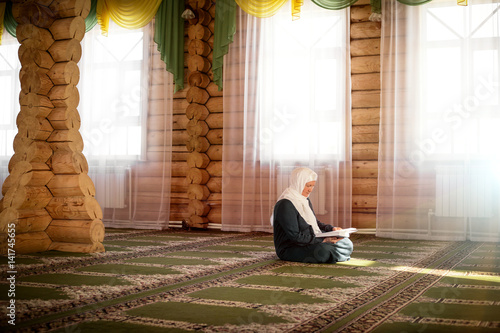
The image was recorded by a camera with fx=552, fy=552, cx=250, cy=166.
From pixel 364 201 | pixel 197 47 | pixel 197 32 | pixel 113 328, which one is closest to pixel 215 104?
pixel 197 47

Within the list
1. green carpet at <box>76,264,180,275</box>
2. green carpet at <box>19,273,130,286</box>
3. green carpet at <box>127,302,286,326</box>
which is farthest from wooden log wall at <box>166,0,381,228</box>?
green carpet at <box>127,302,286,326</box>

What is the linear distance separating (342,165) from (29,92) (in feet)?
12.3

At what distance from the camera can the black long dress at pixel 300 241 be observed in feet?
14.2

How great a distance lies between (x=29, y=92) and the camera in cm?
505

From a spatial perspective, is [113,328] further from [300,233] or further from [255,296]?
[300,233]

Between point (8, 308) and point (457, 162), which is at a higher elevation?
point (457, 162)

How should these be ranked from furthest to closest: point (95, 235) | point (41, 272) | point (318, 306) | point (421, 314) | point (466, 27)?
point (466, 27) < point (95, 235) < point (41, 272) < point (318, 306) < point (421, 314)

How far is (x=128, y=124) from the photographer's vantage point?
803cm

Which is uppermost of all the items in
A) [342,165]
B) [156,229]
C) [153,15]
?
[153,15]

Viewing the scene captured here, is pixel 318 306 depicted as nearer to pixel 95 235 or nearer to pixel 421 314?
pixel 421 314

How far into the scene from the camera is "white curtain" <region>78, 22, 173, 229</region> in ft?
25.8

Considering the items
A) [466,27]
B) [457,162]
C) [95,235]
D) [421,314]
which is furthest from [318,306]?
[466,27]

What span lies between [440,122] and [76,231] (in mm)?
4202

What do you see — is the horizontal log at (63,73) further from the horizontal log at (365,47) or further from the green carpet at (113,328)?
the horizontal log at (365,47)
